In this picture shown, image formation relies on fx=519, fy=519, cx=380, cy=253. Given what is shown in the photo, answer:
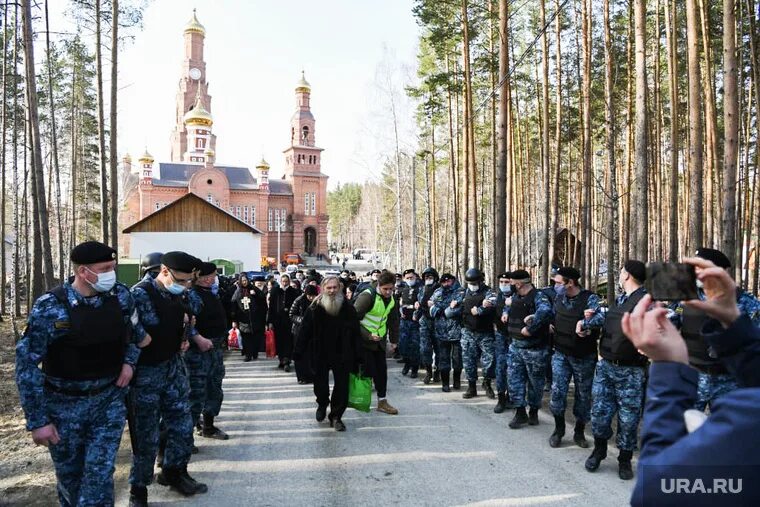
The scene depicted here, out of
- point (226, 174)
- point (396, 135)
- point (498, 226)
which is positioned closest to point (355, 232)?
point (226, 174)

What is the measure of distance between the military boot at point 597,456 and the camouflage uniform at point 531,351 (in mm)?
1551

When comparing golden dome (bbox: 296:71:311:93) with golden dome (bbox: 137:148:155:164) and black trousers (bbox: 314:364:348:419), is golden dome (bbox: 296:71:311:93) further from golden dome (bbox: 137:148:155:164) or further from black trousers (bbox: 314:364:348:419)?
black trousers (bbox: 314:364:348:419)

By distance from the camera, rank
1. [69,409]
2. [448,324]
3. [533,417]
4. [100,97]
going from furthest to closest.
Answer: [100,97], [448,324], [533,417], [69,409]

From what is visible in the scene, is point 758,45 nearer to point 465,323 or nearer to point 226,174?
point 465,323

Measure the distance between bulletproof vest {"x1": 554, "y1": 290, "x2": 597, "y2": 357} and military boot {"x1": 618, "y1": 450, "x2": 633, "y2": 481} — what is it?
1161mm

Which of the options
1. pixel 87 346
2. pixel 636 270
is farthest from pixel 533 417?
pixel 87 346

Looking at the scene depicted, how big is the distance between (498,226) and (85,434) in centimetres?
1041

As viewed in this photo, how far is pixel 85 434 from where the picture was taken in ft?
12.0

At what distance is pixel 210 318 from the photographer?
6676mm

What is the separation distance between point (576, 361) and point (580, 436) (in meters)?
0.88

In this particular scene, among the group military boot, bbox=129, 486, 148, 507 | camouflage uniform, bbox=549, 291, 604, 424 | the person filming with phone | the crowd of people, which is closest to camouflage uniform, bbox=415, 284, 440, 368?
the crowd of people

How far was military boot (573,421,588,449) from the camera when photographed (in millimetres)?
5961

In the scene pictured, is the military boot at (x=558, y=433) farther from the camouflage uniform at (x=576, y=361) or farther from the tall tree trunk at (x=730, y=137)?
the tall tree trunk at (x=730, y=137)

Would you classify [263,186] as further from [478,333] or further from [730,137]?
[730,137]
